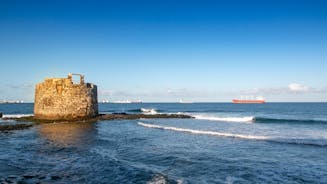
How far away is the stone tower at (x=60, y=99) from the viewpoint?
29.6 meters

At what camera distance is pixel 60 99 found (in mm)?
29469

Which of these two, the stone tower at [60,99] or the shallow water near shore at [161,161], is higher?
the stone tower at [60,99]

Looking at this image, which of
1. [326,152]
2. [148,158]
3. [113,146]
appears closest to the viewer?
[148,158]

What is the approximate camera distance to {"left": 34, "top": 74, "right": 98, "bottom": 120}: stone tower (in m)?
29.6

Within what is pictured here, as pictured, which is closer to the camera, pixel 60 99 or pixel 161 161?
pixel 161 161

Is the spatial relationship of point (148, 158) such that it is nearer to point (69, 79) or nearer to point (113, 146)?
point (113, 146)

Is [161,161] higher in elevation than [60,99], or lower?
lower

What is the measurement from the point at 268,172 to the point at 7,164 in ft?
31.5

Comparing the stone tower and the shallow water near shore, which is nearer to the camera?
the shallow water near shore

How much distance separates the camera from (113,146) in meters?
15.7

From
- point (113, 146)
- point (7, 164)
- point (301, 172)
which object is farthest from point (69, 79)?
point (301, 172)

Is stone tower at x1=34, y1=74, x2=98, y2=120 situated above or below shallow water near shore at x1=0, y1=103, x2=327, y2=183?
above

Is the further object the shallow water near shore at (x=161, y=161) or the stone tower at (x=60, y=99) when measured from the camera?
the stone tower at (x=60, y=99)

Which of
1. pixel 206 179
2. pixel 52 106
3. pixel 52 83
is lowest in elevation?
pixel 206 179
